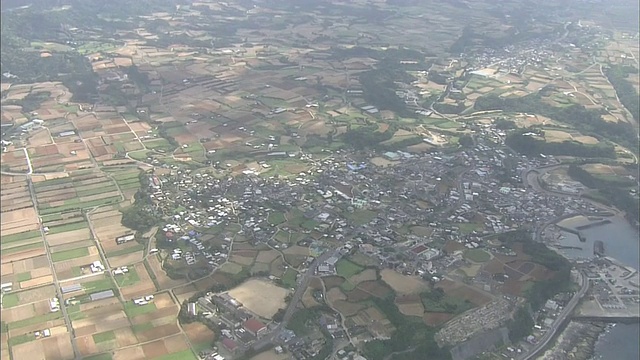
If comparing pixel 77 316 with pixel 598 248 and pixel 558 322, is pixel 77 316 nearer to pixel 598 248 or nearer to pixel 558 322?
pixel 558 322

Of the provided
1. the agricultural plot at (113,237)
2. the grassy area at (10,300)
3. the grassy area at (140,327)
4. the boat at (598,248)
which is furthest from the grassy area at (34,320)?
the boat at (598,248)

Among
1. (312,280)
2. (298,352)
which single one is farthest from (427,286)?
(298,352)

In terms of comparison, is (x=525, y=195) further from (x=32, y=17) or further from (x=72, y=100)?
(x=32, y=17)

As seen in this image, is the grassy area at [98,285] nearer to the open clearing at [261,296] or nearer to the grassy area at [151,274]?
the grassy area at [151,274]

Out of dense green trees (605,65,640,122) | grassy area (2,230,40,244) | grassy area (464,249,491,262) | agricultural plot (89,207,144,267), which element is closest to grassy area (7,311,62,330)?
agricultural plot (89,207,144,267)

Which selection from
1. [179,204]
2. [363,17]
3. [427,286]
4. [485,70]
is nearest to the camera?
[427,286]

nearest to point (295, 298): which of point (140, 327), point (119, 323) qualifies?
point (140, 327)
